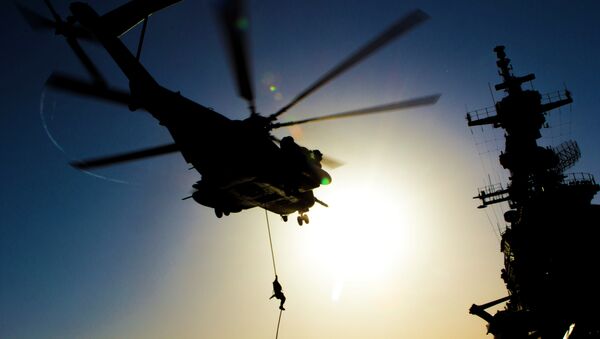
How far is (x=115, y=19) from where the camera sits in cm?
857

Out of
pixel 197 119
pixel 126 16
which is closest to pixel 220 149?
pixel 197 119

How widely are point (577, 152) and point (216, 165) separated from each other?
24197mm

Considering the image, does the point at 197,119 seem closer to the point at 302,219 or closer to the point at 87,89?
the point at 87,89

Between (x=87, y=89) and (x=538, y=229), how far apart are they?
70.2 ft

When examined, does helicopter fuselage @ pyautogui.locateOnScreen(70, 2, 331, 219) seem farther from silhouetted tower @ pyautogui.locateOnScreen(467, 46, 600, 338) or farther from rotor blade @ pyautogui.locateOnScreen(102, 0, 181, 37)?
silhouetted tower @ pyautogui.locateOnScreen(467, 46, 600, 338)

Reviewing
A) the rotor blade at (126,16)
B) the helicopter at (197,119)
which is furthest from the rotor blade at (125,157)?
the rotor blade at (126,16)

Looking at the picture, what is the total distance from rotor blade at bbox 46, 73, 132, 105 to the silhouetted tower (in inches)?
426

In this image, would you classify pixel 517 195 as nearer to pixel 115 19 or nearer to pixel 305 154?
A: pixel 305 154

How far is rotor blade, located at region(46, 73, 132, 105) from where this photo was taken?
650cm

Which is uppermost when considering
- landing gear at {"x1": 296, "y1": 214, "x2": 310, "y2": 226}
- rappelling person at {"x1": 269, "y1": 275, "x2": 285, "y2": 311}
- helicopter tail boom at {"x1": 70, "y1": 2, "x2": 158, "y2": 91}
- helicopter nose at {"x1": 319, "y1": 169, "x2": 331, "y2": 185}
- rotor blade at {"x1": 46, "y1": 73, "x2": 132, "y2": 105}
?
helicopter tail boom at {"x1": 70, "y1": 2, "x2": 158, "y2": 91}

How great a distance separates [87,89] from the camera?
6809mm

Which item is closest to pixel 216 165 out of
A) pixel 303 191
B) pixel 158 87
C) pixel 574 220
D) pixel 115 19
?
pixel 158 87

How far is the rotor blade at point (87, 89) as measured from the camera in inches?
256

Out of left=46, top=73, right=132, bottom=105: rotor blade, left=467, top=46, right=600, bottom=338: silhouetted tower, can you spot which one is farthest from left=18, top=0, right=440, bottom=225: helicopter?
left=467, top=46, right=600, bottom=338: silhouetted tower
